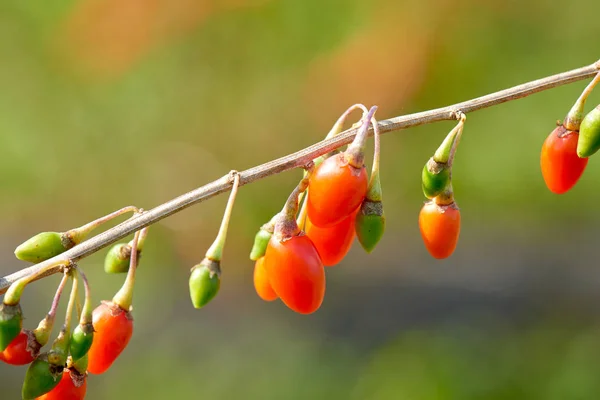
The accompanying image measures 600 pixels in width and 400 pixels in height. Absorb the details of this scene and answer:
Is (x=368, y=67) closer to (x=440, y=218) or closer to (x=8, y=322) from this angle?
(x=440, y=218)

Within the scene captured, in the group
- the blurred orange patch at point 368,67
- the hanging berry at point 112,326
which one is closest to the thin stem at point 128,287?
the hanging berry at point 112,326

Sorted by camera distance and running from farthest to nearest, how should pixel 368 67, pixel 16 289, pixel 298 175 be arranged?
pixel 368 67, pixel 298 175, pixel 16 289

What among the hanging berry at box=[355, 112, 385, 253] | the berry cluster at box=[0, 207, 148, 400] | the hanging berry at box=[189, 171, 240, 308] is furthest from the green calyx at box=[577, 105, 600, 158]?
the berry cluster at box=[0, 207, 148, 400]

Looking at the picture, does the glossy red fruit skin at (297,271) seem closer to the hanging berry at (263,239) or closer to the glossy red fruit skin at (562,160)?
the hanging berry at (263,239)

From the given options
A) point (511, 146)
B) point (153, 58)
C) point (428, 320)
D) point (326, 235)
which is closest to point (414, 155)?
point (511, 146)

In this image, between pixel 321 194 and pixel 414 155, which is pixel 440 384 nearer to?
pixel 414 155

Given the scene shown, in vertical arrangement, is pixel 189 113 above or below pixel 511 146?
above

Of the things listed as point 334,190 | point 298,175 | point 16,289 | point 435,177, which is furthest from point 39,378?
point 298,175
